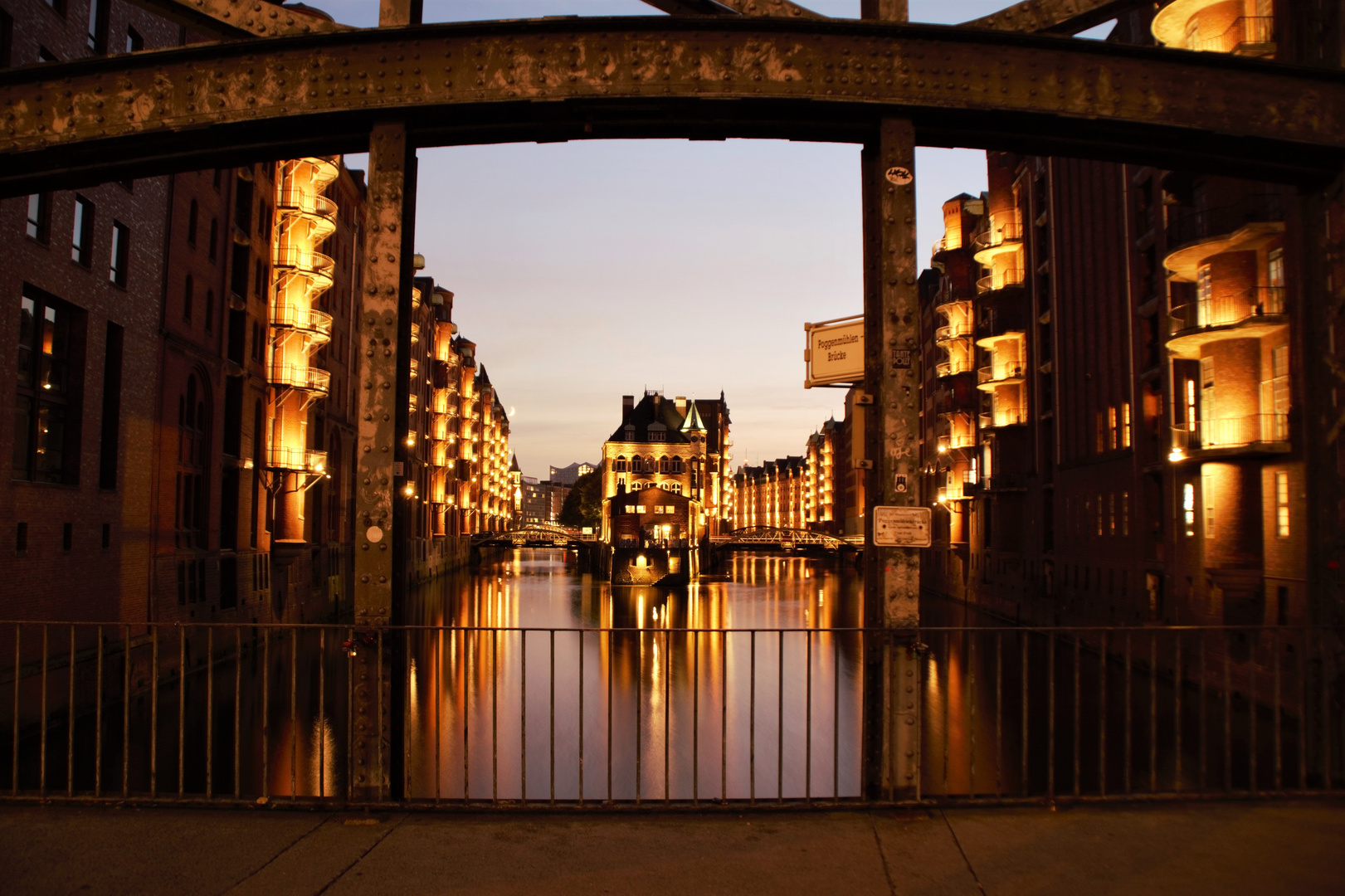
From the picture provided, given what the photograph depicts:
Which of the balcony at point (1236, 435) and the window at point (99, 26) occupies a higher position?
the window at point (99, 26)

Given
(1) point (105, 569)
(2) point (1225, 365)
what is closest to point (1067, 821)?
(2) point (1225, 365)

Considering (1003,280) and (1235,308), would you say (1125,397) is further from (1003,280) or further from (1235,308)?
(1003,280)

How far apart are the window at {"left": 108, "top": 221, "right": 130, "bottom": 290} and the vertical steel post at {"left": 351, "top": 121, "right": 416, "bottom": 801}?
735 inches

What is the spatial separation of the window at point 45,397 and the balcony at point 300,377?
13.4 meters

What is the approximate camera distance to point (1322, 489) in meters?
7.20

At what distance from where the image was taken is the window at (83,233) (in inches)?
794

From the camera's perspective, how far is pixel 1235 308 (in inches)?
828

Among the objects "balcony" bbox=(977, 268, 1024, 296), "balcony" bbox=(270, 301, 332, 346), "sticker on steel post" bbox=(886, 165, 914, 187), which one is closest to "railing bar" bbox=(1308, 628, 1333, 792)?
"sticker on steel post" bbox=(886, 165, 914, 187)

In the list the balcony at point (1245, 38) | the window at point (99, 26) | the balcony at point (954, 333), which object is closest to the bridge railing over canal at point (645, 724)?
the balcony at point (1245, 38)

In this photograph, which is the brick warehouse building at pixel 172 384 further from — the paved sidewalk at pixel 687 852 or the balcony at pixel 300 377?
the paved sidewalk at pixel 687 852

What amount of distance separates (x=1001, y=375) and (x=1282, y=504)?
22.0 m

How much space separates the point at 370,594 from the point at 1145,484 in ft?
86.4

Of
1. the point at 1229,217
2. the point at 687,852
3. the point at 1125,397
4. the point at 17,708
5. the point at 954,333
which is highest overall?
the point at 954,333

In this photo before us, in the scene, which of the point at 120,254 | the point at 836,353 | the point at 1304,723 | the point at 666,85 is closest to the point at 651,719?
the point at 120,254
